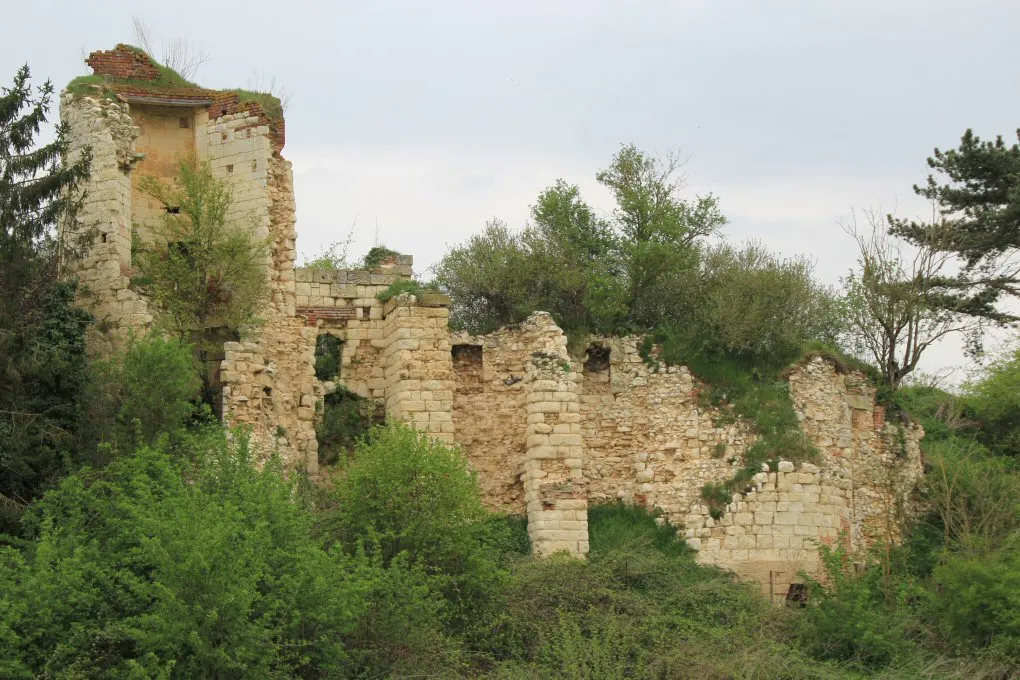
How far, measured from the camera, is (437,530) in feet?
61.5

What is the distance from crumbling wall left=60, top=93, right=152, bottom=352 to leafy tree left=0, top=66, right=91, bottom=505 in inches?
21.9

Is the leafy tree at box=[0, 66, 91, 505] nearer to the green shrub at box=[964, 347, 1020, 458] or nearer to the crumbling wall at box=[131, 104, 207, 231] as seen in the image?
the crumbling wall at box=[131, 104, 207, 231]

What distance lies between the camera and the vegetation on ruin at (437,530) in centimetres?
1625

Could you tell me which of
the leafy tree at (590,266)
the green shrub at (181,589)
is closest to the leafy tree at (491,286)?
the leafy tree at (590,266)

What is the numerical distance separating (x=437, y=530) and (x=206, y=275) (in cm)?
582

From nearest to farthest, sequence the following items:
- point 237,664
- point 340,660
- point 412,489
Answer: point 237,664
point 340,660
point 412,489

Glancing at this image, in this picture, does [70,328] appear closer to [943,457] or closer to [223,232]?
[223,232]

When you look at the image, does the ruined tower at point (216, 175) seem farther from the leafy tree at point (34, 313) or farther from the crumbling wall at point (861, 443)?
the crumbling wall at point (861, 443)

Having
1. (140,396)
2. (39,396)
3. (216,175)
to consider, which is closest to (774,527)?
(140,396)

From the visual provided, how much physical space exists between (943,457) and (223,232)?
10935 mm

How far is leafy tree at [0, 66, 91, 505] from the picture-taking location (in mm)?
19578

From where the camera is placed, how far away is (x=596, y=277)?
23.9 meters

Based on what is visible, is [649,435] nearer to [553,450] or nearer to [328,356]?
[553,450]

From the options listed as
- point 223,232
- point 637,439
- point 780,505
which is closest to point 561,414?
point 637,439
